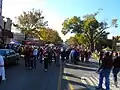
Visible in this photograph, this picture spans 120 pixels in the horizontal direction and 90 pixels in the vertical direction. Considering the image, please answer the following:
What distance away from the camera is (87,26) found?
82.8 metres

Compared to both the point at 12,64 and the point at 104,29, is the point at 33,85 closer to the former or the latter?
the point at 12,64

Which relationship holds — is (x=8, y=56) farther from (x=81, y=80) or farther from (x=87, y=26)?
(x=87, y=26)

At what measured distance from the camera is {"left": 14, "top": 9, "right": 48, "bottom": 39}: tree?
8631 centimetres

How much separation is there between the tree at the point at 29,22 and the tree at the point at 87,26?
6.68 m

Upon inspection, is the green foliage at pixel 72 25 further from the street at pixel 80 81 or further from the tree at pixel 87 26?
the street at pixel 80 81

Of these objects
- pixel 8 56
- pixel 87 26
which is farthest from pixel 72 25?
pixel 8 56

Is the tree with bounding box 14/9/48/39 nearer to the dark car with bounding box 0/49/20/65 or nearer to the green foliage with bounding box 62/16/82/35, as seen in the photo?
the green foliage with bounding box 62/16/82/35

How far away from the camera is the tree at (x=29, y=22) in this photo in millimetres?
86306

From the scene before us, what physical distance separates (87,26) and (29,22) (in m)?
15.3

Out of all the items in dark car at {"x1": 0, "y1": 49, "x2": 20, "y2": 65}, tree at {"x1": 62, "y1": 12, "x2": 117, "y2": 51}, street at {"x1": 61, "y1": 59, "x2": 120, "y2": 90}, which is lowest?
street at {"x1": 61, "y1": 59, "x2": 120, "y2": 90}

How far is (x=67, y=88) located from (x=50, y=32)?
375 ft

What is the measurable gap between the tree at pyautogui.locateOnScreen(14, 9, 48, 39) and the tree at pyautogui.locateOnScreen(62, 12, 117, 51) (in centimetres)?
668

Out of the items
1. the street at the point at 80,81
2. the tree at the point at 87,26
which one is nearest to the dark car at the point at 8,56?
the street at the point at 80,81

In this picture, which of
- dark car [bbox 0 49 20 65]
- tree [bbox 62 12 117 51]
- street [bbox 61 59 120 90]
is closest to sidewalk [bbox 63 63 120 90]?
street [bbox 61 59 120 90]
